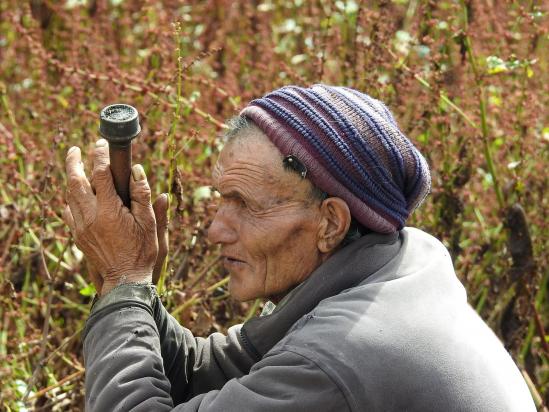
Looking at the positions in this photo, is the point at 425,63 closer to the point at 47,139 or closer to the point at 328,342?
the point at 47,139

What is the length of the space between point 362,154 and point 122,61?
331 centimetres

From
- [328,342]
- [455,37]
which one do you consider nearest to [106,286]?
[328,342]

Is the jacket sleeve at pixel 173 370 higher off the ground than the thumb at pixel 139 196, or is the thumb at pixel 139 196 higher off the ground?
the thumb at pixel 139 196

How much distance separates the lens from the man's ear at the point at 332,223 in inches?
87.0

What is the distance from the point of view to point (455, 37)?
353 centimetres

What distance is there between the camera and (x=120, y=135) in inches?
85.3

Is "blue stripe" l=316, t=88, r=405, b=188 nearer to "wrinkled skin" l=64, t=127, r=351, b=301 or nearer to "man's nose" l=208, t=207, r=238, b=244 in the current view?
"wrinkled skin" l=64, t=127, r=351, b=301

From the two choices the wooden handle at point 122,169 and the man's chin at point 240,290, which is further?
the man's chin at point 240,290

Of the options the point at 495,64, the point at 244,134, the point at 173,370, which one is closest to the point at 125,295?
the point at 173,370

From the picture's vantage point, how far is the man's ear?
7.25 feet

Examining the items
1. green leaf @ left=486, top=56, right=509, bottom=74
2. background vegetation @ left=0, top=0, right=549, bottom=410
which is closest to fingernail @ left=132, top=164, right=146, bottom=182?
background vegetation @ left=0, top=0, right=549, bottom=410

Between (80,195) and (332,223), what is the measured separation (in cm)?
59

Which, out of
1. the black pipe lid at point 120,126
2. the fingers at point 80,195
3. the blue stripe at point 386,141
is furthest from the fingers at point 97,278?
the blue stripe at point 386,141

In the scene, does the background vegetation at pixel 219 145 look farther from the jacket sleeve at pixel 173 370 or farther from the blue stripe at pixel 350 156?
the blue stripe at pixel 350 156
